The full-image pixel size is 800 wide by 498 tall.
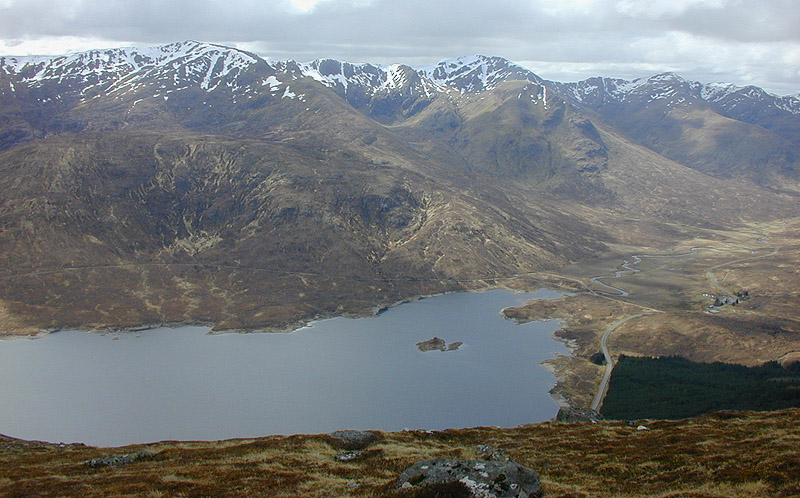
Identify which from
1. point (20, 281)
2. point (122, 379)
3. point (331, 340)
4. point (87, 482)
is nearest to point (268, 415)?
point (122, 379)

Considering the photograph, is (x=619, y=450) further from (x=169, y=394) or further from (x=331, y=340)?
(x=331, y=340)

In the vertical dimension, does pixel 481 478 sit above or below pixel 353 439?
above

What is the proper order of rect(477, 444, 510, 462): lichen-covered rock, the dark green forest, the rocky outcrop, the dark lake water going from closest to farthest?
1. rect(477, 444, 510, 462): lichen-covered rock
2. the dark green forest
3. the dark lake water
4. the rocky outcrop

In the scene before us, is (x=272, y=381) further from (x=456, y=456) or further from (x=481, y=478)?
(x=481, y=478)

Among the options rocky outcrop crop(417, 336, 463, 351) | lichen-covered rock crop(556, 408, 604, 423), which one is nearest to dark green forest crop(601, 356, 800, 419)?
lichen-covered rock crop(556, 408, 604, 423)

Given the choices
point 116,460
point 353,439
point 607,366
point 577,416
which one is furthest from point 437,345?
point 116,460

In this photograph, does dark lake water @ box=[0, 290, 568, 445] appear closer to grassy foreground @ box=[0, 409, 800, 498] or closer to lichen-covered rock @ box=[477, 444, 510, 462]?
grassy foreground @ box=[0, 409, 800, 498]
